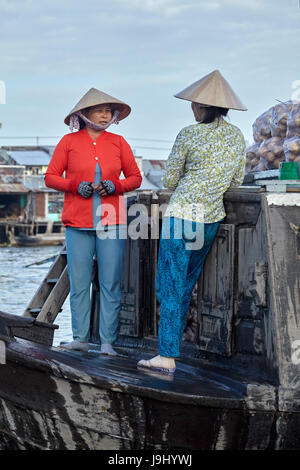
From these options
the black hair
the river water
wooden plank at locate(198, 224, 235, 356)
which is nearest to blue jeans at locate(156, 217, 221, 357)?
wooden plank at locate(198, 224, 235, 356)

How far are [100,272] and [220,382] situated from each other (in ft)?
3.55

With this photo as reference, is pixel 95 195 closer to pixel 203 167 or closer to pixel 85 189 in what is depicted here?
pixel 85 189

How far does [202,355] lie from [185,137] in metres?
1.32

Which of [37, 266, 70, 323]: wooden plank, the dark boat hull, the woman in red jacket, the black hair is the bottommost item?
the dark boat hull

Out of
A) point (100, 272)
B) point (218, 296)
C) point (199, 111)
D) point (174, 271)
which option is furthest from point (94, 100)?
point (218, 296)

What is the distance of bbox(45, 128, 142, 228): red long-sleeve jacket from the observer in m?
4.51

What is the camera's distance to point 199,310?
14.6ft

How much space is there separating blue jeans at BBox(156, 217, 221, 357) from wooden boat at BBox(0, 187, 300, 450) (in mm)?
155

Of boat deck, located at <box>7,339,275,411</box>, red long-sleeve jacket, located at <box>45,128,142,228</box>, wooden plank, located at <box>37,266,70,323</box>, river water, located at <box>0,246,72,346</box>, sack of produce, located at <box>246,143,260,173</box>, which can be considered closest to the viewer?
boat deck, located at <box>7,339,275,411</box>

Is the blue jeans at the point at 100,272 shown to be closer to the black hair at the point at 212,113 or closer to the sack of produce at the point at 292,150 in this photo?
the black hair at the point at 212,113

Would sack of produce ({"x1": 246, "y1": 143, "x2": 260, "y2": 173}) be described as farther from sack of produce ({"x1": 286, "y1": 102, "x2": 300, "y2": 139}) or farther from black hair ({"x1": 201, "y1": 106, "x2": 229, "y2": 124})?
black hair ({"x1": 201, "y1": 106, "x2": 229, "y2": 124})

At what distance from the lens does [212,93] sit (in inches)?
162

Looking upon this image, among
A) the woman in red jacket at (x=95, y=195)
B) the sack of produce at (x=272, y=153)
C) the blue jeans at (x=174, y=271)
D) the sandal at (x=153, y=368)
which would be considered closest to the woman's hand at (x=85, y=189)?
the woman in red jacket at (x=95, y=195)
